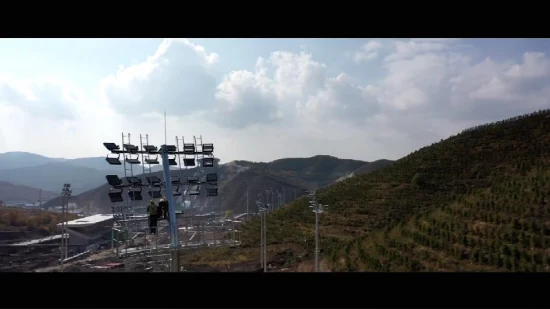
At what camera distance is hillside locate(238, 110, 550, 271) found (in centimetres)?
1767

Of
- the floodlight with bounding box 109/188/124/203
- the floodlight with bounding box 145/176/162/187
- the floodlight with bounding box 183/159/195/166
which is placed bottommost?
the floodlight with bounding box 109/188/124/203

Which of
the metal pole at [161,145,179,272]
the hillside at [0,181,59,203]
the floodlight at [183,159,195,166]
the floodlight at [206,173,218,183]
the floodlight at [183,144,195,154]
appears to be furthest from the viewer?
the hillside at [0,181,59,203]

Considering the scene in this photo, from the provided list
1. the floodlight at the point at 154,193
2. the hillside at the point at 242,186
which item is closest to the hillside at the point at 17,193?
the hillside at the point at 242,186

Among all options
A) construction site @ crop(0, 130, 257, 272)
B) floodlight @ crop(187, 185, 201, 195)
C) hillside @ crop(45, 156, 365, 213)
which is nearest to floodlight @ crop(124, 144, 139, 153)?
construction site @ crop(0, 130, 257, 272)

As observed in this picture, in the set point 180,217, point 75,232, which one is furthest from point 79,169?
point 180,217

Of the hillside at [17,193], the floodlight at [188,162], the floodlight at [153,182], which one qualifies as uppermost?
the floodlight at [188,162]

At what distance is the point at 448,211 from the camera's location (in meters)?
23.7

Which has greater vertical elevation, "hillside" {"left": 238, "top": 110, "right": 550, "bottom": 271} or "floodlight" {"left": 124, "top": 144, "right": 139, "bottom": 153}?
"floodlight" {"left": 124, "top": 144, "right": 139, "bottom": 153}

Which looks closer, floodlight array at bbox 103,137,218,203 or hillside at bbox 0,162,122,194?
floodlight array at bbox 103,137,218,203

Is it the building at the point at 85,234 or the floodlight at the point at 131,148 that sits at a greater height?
the floodlight at the point at 131,148

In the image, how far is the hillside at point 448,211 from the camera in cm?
1767

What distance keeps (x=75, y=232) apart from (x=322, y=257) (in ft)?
82.4

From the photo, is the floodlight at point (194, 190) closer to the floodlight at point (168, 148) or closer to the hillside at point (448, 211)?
the floodlight at point (168, 148)

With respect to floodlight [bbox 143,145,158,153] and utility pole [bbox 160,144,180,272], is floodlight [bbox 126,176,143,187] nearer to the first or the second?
floodlight [bbox 143,145,158,153]
